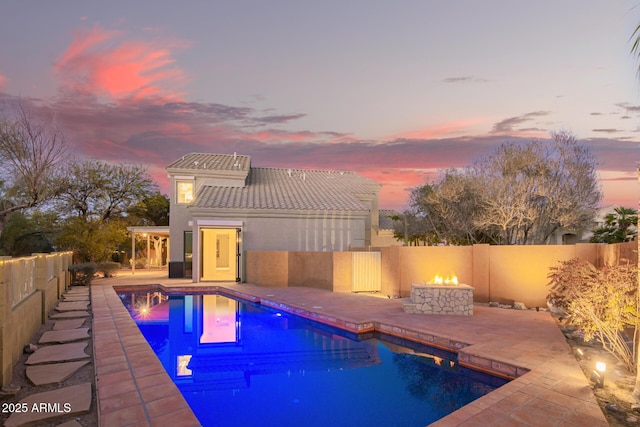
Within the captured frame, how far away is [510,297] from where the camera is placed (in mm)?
10570

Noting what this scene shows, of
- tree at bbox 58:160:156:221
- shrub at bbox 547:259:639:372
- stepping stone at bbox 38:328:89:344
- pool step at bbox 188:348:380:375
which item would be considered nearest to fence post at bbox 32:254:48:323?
stepping stone at bbox 38:328:89:344

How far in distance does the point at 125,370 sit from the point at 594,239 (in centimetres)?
1873

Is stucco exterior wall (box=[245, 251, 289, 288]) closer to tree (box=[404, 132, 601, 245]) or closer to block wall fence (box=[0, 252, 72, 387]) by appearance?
block wall fence (box=[0, 252, 72, 387])

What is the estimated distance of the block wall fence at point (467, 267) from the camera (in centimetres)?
979

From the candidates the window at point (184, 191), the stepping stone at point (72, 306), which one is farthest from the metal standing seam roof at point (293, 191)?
the stepping stone at point (72, 306)

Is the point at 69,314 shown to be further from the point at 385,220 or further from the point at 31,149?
the point at 385,220

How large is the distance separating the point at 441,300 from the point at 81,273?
594 inches

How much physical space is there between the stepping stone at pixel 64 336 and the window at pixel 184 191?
13.5 metres

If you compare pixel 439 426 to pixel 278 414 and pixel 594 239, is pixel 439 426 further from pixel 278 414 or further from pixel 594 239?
pixel 594 239

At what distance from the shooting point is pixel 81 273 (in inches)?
646

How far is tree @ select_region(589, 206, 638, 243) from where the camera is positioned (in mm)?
15633

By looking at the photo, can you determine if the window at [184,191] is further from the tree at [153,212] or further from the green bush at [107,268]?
the tree at [153,212]

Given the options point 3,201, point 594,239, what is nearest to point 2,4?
point 3,201

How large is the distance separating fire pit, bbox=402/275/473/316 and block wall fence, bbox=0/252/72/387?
25.3ft
